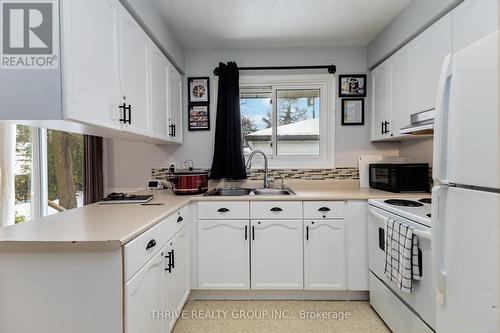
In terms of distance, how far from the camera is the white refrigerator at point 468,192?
0.81m

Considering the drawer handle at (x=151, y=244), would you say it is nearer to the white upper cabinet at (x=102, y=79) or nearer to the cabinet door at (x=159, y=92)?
the white upper cabinet at (x=102, y=79)

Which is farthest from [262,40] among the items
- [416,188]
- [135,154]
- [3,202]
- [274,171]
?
[3,202]

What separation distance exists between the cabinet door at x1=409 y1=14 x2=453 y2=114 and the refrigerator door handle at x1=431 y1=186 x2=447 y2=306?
42.8 inches

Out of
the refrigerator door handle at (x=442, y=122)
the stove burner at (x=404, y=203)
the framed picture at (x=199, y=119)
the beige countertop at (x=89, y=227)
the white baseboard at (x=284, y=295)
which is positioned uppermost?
the framed picture at (x=199, y=119)

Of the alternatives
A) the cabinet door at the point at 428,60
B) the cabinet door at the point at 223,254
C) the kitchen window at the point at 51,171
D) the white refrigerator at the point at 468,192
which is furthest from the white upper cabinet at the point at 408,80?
the kitchen window at the point at 51,171

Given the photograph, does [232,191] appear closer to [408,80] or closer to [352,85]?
[352,85]

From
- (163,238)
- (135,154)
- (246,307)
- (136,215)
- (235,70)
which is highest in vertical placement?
(235,70)

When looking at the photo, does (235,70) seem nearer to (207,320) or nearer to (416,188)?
(416,188)

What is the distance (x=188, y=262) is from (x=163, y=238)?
2.30ft

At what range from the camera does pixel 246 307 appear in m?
2.16

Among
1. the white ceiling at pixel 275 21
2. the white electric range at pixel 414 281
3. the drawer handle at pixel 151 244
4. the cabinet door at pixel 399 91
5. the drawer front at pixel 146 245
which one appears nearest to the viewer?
the drawer front at pixel 146 245

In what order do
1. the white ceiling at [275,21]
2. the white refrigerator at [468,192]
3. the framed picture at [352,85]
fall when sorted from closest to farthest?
1. the white refrigerator at [468,192]
2. the white ceiling at [275,21]
3. the framed picture at [352,85]

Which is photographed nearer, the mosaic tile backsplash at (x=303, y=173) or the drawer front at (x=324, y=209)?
the drawer front at (x=324, y=209)

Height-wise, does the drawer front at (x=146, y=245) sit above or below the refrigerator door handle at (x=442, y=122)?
below
